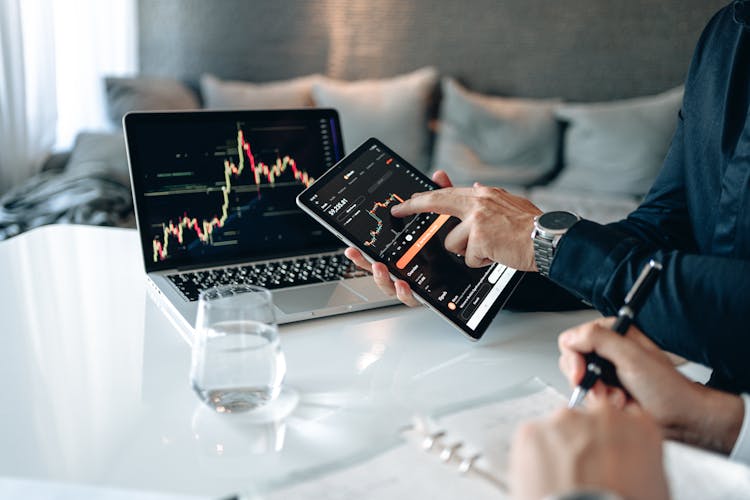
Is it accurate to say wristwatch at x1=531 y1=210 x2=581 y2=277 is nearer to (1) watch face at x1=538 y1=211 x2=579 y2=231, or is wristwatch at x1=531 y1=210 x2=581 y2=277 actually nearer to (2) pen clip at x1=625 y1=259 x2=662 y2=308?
A: (1) watch face at x1=538 y1=211 x2=579 y2=231

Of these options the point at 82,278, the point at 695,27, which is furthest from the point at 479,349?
the point at 695,27

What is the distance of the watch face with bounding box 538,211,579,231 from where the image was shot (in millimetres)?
852

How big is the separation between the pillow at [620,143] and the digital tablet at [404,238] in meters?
2.13

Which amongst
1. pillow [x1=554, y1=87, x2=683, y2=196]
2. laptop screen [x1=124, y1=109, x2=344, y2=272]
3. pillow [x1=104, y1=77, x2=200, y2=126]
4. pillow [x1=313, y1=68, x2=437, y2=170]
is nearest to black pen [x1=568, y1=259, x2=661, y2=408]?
laptop screen [x1=124, y1=109, x2=344, y2=272]

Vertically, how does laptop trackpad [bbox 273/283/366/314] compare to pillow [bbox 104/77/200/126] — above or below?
above

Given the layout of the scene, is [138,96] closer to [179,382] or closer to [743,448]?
[179,382]

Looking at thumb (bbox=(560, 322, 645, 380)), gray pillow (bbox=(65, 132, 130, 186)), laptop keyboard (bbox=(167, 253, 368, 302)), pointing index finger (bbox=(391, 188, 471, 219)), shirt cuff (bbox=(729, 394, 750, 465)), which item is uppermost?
pointing index finger (bbox=(391, 188, 471, 219))

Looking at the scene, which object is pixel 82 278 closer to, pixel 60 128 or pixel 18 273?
pixel 18 273

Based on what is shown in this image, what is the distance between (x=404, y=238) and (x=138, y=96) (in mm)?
2716

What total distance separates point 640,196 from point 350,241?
2.31 meters

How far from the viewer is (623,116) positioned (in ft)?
9.66

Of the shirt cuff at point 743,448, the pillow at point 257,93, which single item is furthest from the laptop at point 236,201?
the pillow at point 257,93

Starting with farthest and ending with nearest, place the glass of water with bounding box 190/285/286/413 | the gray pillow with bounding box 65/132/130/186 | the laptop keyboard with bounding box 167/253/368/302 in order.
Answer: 1. the gray pillow with bounding box 65/132/130/186
2. the laptop keyboard with bounding box 167/253/368/302
3. the glass of water with bounding box 190/285/286/413

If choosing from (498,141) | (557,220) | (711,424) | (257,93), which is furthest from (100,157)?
(711,424)
